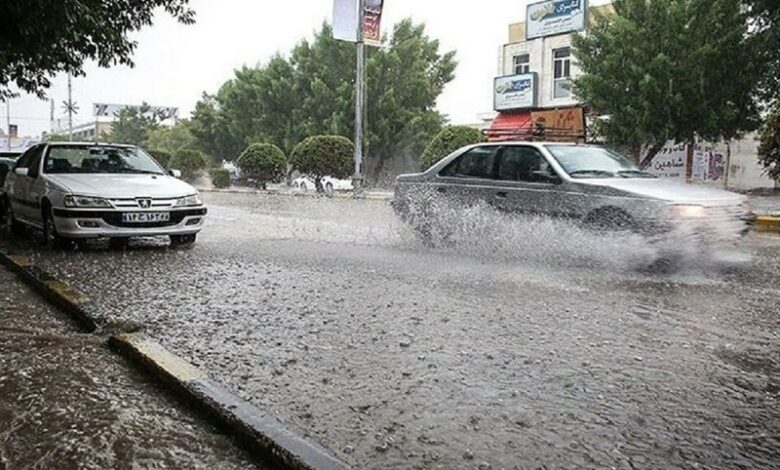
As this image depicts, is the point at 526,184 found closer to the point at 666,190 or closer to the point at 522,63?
the point at 666,190

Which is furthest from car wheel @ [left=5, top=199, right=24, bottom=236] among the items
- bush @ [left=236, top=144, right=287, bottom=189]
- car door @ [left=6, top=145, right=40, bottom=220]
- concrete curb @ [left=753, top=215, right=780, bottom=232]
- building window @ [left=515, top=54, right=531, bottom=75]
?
building window @ [left=515, top=54, right=531, bottom=75]

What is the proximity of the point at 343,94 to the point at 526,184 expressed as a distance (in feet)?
115

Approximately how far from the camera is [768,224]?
1349 cm

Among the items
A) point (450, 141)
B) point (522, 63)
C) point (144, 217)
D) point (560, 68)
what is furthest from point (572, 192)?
point (522, 63)

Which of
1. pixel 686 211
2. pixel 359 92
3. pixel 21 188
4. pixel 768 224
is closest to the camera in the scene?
pixel 686 211

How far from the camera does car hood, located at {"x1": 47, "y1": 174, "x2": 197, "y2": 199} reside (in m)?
8.52

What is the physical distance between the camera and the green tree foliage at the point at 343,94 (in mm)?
42156

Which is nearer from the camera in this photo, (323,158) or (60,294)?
(60,294)

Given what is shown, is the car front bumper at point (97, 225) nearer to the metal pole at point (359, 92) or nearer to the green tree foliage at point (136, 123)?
the metal pole at point (359, 92)

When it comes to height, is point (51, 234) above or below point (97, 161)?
below

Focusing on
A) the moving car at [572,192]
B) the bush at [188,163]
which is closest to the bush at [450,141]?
the bush at [188,163]

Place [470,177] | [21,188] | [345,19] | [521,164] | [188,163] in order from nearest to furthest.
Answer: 1. [521,164]
2. [470,177]
3. [21,188]
4. [345,19]
5. [188,163]

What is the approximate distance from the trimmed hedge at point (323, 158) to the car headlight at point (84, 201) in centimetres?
2291

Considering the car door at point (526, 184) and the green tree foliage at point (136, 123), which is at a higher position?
the green tree foliage at point (136, 123)
